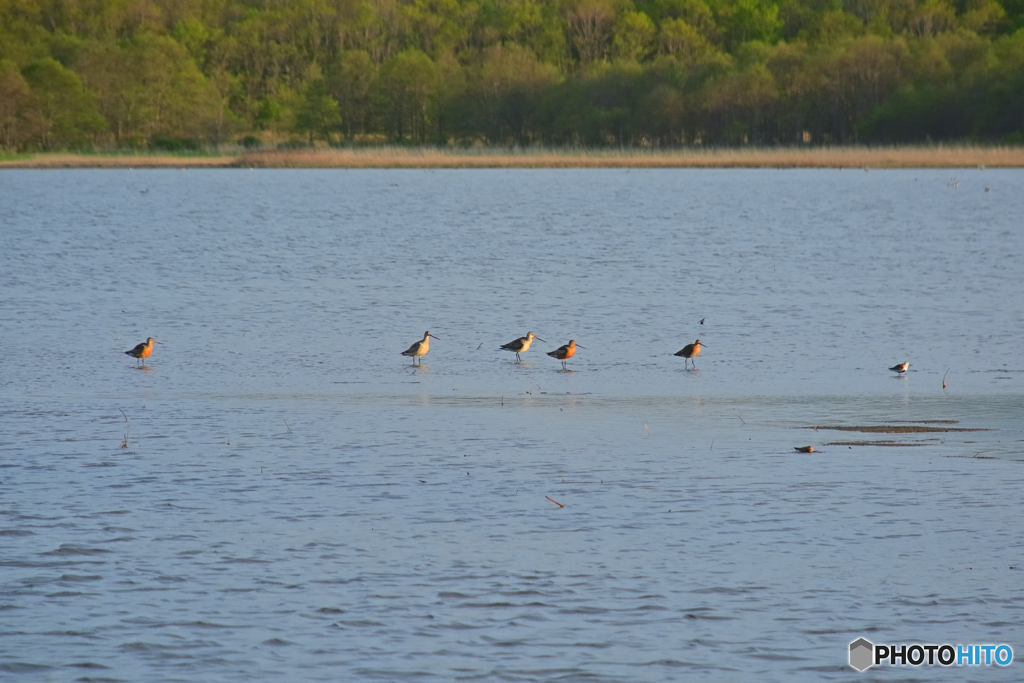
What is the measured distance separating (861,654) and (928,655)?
330 mm

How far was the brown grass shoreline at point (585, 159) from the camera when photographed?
73250 mm

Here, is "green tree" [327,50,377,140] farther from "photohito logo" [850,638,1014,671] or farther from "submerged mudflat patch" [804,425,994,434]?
"photohito logo" [850,638,1014,671]

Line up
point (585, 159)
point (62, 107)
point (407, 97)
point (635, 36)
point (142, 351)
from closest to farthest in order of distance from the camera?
point (142, 351) < point (585, 159) < point (62, 107) < point (407, 97) < point (635, 36)

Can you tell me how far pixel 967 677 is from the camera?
21.8 feet

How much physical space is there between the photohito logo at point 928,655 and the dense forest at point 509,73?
88506 mm

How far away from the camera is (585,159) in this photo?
245 feet

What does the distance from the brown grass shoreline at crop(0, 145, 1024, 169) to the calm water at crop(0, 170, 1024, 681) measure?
155 ft

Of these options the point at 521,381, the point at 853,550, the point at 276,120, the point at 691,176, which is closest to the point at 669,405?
the point at 521,381

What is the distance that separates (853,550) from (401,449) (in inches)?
169

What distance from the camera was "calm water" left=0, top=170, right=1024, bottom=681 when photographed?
7.17 meters

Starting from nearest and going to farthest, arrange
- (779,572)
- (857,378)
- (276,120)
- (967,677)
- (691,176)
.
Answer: (967,677), (779,572), (857,378), (691,176), (276,120)

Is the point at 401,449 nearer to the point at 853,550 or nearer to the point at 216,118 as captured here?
the point at 853,550

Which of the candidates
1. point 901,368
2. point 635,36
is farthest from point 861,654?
point 635,36

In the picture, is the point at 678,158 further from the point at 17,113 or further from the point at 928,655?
the point at 928,655
